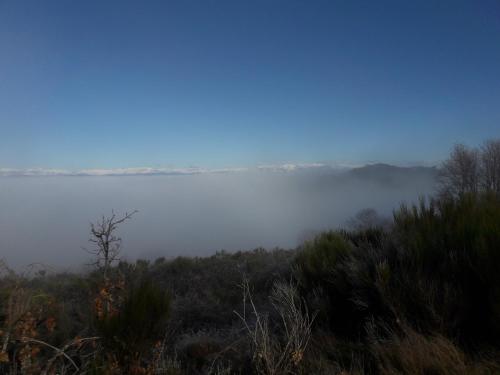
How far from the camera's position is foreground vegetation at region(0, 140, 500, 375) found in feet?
10.6

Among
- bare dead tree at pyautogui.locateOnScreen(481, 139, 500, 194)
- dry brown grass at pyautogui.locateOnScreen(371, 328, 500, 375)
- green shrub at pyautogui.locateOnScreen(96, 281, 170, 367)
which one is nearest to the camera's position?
dry brown grass at pyautogui.locateOnScreen(371, 328, 500, 375)

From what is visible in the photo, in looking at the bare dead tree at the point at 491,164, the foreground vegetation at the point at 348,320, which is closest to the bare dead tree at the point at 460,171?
the bare dead tree at the point at 491,164

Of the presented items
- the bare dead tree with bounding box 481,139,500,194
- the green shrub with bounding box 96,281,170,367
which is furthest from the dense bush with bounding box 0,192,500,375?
the bare dead tree with bounding box 481,139,500,194

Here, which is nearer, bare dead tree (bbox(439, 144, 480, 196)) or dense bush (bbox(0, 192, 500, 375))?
dense bush (bbox(0, 192, 500, 375))

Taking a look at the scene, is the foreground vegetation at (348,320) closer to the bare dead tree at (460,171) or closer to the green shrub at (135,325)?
the green shrub at (135,325)

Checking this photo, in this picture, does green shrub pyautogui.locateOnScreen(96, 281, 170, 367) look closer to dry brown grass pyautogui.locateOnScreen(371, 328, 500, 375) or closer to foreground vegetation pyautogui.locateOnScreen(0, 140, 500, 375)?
foreground vegetation pyautogui.locateOnScreen(0, 140, 500, 375)

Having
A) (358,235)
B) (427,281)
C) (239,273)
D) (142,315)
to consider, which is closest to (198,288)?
(239,273)

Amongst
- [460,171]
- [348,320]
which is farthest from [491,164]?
[348,320]

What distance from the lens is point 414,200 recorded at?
5.96 m

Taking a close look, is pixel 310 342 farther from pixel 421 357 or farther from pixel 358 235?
pixel 358 235

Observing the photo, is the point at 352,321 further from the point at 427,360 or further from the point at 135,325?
the point at 135,325

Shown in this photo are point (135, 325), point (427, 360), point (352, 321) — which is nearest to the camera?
point (427, 360)

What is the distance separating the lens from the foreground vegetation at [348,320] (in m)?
3.24

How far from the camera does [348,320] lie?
4859 mm
